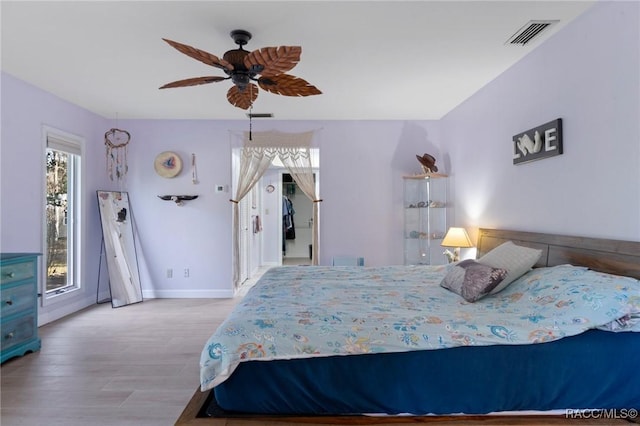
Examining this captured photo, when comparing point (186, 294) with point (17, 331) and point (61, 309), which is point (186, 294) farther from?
point (17, 331)

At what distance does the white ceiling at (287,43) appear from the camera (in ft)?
7.70

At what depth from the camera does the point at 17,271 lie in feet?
9.82

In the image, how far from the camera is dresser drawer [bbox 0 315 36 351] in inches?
112

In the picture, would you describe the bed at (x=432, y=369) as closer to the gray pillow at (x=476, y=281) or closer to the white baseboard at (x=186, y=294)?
the gray pillow at (x=476, y=281)

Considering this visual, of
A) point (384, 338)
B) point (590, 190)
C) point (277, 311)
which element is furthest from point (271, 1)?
point (590, 190)

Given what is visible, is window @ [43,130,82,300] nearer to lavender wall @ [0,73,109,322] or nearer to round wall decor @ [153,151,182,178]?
lavender wall @ [0,73,109,322]

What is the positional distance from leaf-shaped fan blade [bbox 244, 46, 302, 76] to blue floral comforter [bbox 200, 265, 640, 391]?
4.81 ft

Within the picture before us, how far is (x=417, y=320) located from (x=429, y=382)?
A: 0.97ft

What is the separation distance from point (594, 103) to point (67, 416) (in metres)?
3.74

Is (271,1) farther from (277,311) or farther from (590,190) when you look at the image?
(590,190)

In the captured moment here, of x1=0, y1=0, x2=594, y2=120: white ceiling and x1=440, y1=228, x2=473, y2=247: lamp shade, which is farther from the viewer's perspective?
x1=440, y1=228, x2=473, y2=247: lamp shade

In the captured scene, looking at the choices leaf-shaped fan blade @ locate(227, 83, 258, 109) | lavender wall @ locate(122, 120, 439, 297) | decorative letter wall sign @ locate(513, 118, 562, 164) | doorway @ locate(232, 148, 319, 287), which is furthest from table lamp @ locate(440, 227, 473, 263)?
leaf-shaped fan blade @ locate(227, 83, 258, 109)

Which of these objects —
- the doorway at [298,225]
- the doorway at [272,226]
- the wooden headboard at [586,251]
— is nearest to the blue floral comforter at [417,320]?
the wooden headboard at [586,251]

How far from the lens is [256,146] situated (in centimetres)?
504
